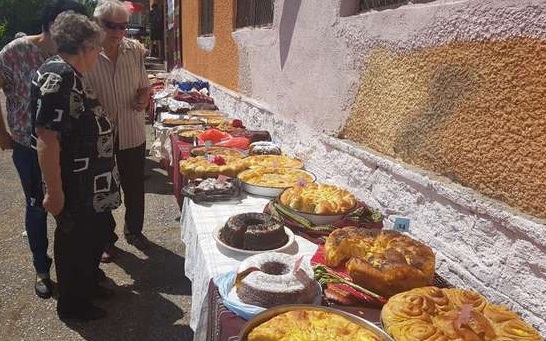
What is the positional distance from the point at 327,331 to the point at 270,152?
2.34 m

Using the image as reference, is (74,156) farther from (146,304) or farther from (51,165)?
(146,304)

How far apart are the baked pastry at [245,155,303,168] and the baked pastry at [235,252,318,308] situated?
1.55 meters

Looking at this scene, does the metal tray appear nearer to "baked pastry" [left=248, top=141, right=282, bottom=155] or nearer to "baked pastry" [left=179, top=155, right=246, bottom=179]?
"baked pastry" [left=179, top=155, right=246, bottom=179]

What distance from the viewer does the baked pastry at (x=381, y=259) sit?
5.12 ft

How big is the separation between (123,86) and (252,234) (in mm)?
1946

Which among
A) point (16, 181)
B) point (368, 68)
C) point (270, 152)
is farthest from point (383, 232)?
point (16, 181)

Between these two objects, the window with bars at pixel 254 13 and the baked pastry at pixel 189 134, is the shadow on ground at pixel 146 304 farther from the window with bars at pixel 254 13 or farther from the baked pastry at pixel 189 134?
the window with bars at pixel 254 13

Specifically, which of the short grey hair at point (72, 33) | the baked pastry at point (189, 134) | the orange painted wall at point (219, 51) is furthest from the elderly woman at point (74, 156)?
the orange painted wall at point (219, 51)

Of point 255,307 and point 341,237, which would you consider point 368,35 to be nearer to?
point 341,237

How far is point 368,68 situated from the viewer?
251 cm

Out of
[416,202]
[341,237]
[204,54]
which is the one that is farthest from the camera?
[204,54]

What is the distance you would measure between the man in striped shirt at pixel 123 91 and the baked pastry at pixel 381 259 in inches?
84.6

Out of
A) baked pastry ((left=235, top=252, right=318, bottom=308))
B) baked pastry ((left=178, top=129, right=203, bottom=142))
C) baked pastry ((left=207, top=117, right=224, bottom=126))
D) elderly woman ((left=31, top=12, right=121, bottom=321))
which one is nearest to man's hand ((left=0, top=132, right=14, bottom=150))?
elderly woman ((left=31, top=12, right=121, bottom=321))

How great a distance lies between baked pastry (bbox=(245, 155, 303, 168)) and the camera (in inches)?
123
